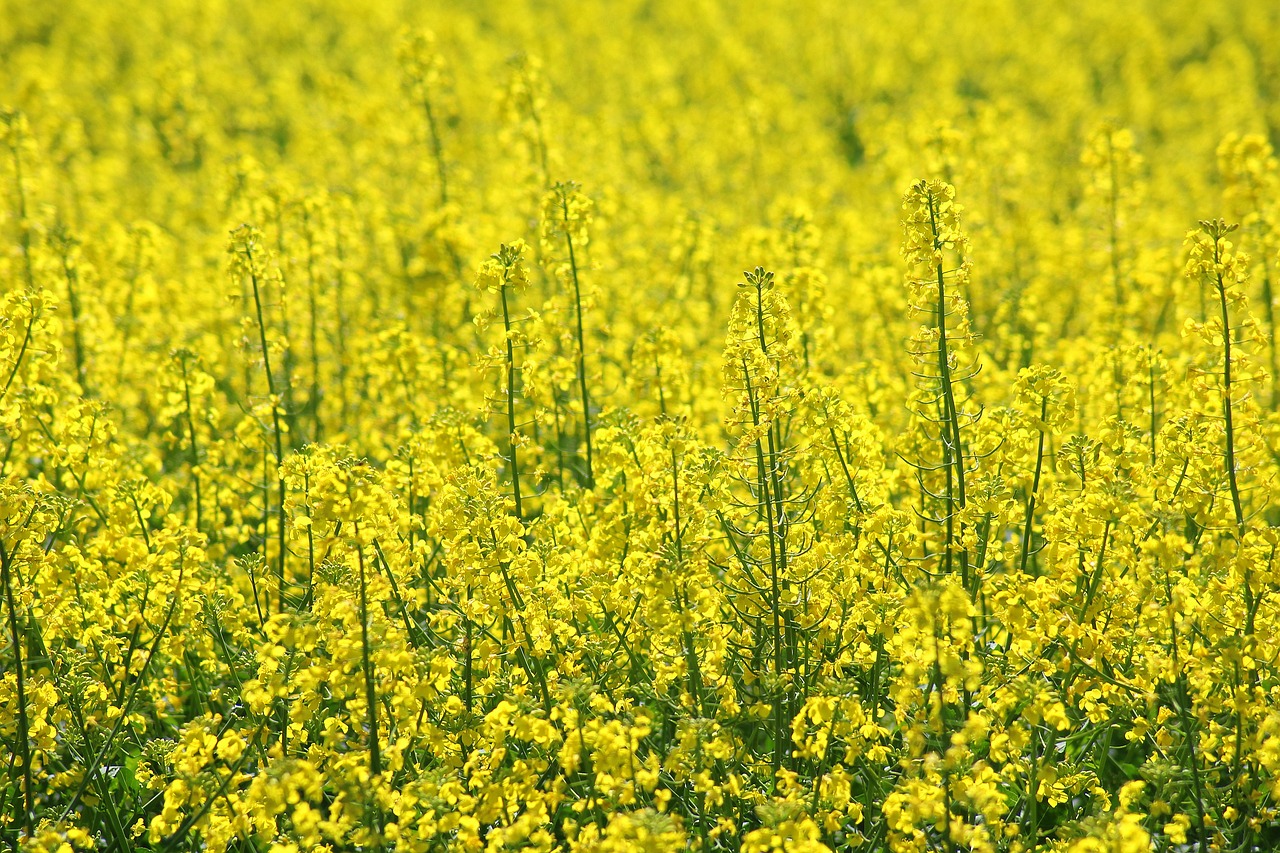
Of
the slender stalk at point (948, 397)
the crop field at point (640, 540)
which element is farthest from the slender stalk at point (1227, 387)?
the slender stalk at point (948, 397)

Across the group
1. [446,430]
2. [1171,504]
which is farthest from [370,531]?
[1171,504]

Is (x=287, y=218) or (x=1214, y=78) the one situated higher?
(x=1214, y=78)

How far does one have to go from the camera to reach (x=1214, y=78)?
1500 cm

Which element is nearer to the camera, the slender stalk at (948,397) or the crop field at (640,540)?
the crop field at (640,540)

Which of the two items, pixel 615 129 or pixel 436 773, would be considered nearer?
pixel 436 773

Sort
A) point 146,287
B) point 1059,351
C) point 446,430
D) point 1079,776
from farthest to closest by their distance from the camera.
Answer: point 146,287, point 1059,351, point 446,430, point 1079,776

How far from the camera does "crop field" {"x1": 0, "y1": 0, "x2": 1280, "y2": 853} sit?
3770 millimetres

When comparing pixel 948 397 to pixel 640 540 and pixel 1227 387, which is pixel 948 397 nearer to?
pixel 1227 387

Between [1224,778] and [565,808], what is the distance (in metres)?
2.67

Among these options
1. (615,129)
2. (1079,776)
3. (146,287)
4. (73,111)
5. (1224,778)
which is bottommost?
(1224,778)

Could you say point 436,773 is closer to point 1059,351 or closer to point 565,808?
point 565,808

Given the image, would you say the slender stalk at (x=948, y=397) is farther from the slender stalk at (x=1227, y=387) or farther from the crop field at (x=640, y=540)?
the slender stalk at (x=1227, y=387)

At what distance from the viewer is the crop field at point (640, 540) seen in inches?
148

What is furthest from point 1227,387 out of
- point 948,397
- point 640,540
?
point 640,540
